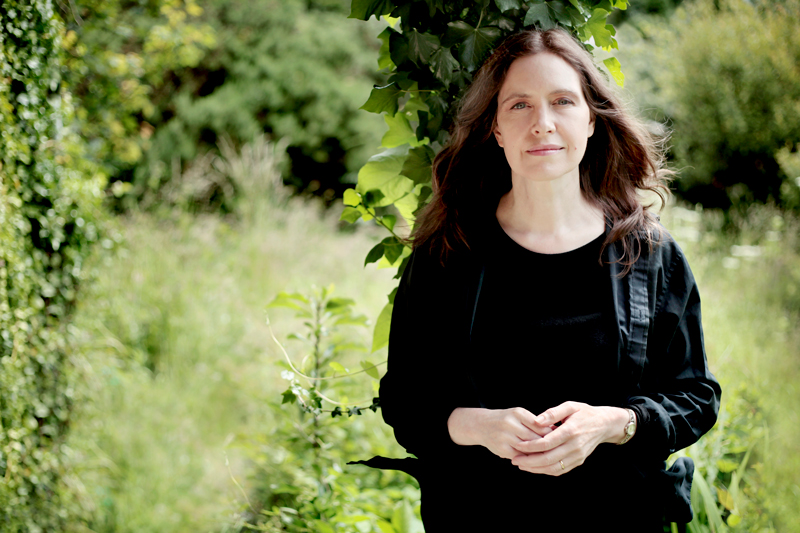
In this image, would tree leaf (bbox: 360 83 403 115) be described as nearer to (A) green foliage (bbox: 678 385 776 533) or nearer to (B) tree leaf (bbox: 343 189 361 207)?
(B) tree leaf (bbox: 343 189 361 207)

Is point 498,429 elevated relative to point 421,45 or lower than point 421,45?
lower

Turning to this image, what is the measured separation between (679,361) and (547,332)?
32 centimetres

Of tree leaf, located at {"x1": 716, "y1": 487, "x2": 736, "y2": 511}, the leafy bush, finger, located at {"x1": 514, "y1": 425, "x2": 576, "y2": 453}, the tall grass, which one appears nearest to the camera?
finger, located at {"x1": 514, "y1": 425, "x2": 576, "y2": 453}

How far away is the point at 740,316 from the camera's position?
459 centimetres

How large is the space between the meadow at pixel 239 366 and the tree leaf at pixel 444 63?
1338 mm

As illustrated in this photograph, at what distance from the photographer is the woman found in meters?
1.27

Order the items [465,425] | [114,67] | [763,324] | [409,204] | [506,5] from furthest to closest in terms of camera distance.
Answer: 1. [763,324]
2. [114,67]
3. [409,204]
4. [506,5]
5. [465,425]

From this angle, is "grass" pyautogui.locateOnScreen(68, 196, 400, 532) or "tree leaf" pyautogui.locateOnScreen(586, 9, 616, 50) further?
"grass" pyautogui.locateOnScreen(68, 196, 400, 532)

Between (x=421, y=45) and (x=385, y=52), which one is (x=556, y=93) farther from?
(x=385, y=52)

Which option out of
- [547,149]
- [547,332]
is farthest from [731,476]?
[547,149]

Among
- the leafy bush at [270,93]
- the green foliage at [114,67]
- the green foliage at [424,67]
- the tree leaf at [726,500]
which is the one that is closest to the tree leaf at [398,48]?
the green foliage at [424,67]

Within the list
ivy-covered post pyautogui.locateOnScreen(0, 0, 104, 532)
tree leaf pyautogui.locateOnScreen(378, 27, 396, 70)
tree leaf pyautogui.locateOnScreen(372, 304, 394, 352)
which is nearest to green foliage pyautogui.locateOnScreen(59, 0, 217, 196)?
ivy-covered post pyautogui.locateOnScreen(0, 0, 104, 532)

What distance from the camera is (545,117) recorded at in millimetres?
1266

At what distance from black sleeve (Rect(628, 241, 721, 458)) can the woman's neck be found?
0.19 m
